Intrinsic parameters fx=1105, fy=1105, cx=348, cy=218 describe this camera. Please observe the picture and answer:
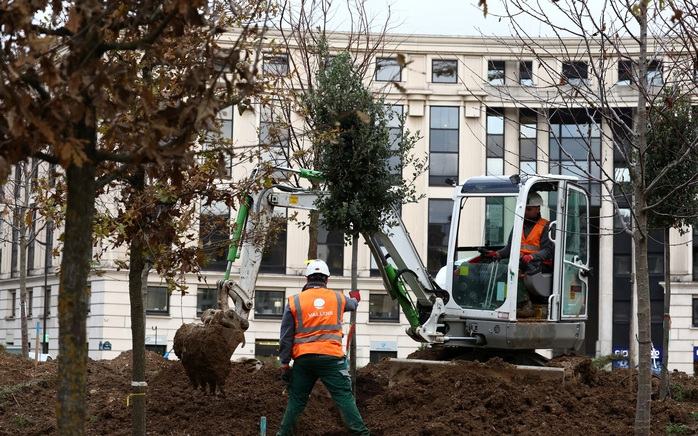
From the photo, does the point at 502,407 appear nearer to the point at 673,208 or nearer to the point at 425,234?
the point at 673,208

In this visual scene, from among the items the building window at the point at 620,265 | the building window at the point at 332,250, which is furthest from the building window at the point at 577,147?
the building window at the point at 332,250

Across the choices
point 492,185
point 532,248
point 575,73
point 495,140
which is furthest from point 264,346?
point 575,73

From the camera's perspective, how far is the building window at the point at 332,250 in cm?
4741

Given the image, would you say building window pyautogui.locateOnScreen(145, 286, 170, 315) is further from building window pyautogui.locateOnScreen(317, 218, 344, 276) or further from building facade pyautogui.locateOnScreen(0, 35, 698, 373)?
building window pyautogui.locateOnScreen(317, 218, 344, 276)

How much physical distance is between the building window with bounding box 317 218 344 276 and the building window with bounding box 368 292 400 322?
183cm

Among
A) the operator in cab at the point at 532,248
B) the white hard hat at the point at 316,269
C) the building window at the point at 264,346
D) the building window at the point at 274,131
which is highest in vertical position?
the building window at the point at 274,131

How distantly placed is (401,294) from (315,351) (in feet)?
12.3

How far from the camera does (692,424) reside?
11.8m

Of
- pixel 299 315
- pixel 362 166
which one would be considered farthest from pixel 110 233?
pixel 362 166

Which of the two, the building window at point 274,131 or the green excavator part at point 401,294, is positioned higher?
the building window at point 274,131

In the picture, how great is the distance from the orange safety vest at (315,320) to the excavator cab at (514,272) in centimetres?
355

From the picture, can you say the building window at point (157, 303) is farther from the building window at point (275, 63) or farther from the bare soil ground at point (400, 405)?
the bare soil ground at point (400, 405)

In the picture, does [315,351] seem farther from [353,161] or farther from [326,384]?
[353,161]

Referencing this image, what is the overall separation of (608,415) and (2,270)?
46.5m
